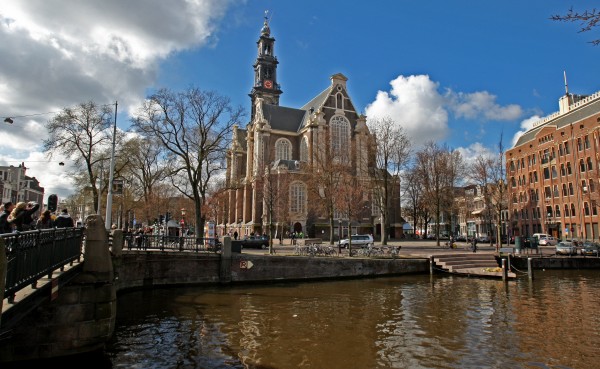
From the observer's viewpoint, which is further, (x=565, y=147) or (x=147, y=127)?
(x=565, y=147)

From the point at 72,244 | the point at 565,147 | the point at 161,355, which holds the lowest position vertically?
the point at 161,355

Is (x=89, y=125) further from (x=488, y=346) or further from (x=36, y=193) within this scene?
(x=36, y=193)

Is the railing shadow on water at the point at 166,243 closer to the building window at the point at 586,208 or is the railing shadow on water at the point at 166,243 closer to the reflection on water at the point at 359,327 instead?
the reflection on water at the point at 359,327

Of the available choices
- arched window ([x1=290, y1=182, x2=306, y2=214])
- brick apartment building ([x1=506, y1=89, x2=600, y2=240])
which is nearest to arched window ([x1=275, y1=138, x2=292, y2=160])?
arched window ([x1=290, y1=182, x2=306, y2=214])

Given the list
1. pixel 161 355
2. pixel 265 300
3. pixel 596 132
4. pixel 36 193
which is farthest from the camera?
pixel 36 193

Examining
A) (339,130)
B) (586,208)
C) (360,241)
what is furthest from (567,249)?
(339,130)

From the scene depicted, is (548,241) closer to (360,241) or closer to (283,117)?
(360,241)

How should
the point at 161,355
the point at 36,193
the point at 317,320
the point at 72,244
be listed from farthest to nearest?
the point at 36,193, the point at 317,320, the point at 72,244, the point at 161,355

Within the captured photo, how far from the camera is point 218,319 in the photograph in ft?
53.1

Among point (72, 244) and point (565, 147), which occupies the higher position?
point (565, 147)

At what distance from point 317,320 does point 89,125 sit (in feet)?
99.1

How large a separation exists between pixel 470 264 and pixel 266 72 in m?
72.0

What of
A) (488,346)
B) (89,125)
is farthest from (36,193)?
(488,346)

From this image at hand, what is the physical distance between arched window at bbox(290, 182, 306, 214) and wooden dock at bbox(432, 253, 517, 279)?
1221 inches
